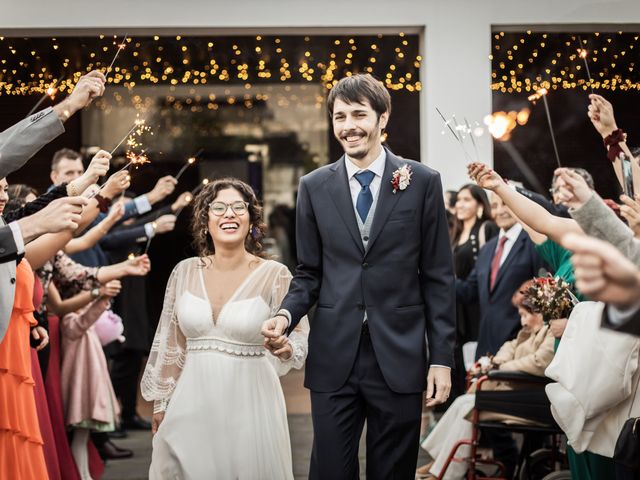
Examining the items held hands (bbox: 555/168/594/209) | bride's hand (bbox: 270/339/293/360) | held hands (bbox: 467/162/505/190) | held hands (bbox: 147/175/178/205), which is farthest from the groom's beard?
held hands (bbox: 147/175/178/205)

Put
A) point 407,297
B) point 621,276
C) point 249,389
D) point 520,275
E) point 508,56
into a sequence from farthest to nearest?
point 508,56
point 520,275
point 249,389
point 407,297
point 621,276

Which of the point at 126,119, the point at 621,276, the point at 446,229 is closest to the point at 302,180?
the point at 446,229

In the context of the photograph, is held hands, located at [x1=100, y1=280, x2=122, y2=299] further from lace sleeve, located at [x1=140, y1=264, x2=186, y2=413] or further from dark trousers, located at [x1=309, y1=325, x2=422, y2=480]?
dark trousers, located at [x1=309, y1=325, x2=422, y2=480]

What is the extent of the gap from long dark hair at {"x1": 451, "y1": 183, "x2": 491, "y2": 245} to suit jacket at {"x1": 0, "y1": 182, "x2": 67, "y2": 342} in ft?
12.7

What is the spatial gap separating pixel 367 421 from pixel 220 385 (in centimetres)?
97

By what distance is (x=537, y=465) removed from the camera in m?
6.19

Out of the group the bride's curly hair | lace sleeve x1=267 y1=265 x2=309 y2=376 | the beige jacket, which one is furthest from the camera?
the bride's curly hair

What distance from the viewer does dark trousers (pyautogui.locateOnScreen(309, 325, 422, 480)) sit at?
405cm

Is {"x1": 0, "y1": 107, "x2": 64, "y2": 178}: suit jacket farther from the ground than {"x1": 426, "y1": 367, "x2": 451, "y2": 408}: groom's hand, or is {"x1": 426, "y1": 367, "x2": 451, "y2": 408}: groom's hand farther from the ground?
{"x1": 0, "y1": 107, "x2": 64, "y2": 178}: suit jacket

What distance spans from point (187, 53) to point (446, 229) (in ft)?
16.7

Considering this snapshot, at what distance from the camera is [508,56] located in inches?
317

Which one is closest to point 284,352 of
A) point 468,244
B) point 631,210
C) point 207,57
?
point 631,210

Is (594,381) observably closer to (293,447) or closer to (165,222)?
(165,222)

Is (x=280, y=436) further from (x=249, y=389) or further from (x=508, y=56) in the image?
(x=508, y=56)
